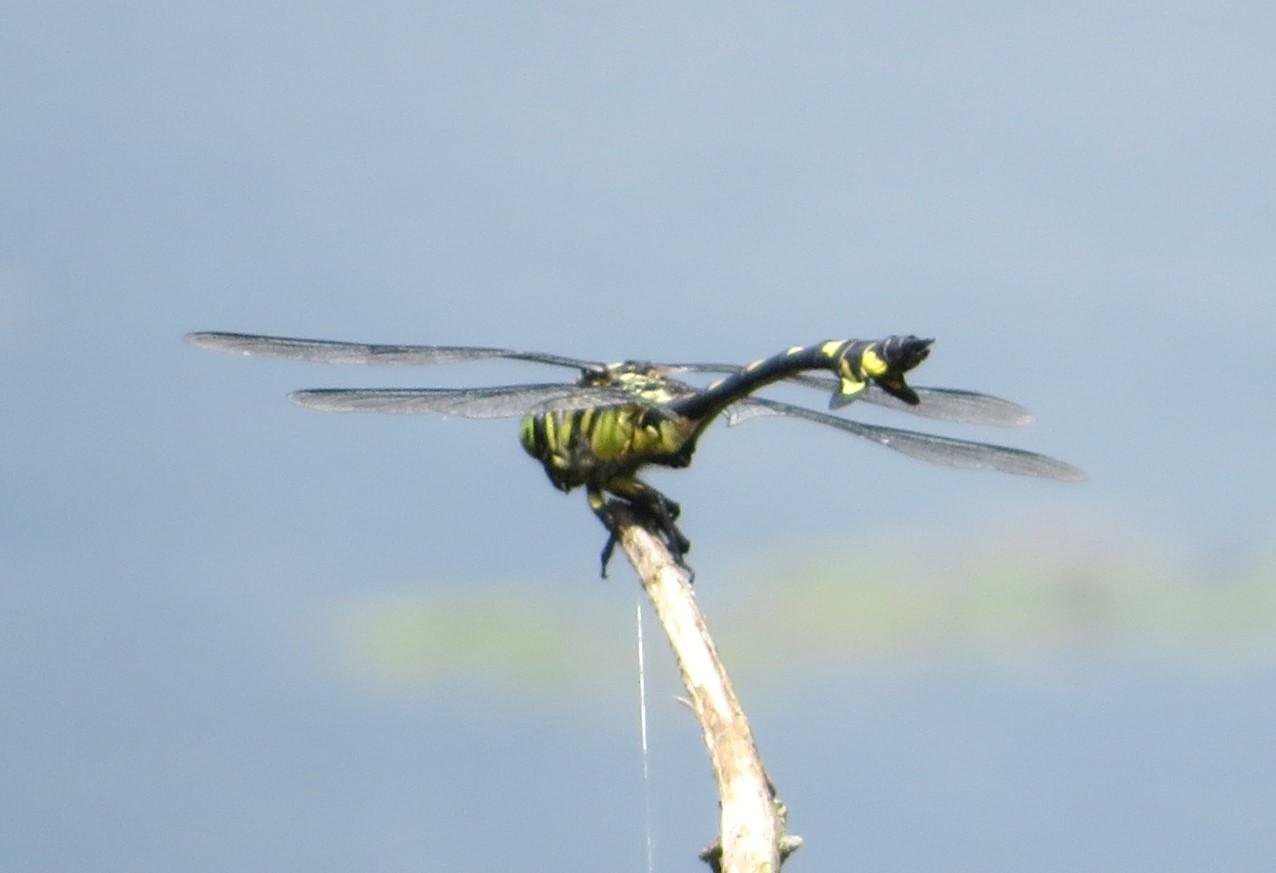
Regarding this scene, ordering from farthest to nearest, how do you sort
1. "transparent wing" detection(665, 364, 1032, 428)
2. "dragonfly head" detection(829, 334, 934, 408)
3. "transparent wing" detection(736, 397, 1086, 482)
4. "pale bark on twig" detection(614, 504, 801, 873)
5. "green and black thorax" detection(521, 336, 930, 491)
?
1. "transparent wing" detection(665, 364, 1032, 428)
2. "transparent wing" detection(736, 397, 1086, 482)
3. "green and black thorax" detection(521, 336, 930, 491)
4. "dragonfly head" detection(829, 334, 934, 408)
5. "pale bark on twig" detection(614, 504, 801, 873)

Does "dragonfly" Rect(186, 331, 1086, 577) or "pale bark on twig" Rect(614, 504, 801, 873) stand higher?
"dragonfly" Rect(186, 331, 1086, 577)

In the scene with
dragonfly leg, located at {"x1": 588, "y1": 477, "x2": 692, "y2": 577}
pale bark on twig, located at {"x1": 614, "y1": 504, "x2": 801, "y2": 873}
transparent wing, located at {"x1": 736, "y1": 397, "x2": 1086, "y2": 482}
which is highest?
transparent wing, located at {"x1": 736, "y1": 397, "x2": 1086, "y2": 482}

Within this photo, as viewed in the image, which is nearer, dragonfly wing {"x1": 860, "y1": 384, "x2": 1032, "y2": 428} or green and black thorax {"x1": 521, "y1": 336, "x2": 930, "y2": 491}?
green and black thorax {"x1": 521, "y1": 336, "x2": 930, "y2": 491}

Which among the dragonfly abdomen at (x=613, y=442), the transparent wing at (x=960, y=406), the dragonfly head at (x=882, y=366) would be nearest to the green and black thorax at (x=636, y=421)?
the dragonfly abdomen at (x=613, y=442)

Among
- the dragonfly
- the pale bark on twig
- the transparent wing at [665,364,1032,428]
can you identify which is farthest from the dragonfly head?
the transparent wing at [665,364,1032,428]

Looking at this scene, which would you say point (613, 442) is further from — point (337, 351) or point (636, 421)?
point (337, 351)

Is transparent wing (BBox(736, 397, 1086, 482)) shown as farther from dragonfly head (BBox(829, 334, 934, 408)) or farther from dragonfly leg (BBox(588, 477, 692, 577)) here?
dragonfly head (BBox(829, 334, 934, 408))

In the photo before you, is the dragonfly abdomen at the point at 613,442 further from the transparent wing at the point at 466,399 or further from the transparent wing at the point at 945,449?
the transparent wing at the point at 945,449
